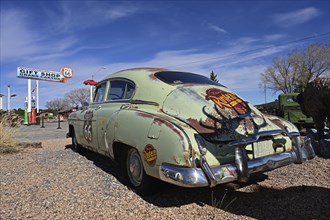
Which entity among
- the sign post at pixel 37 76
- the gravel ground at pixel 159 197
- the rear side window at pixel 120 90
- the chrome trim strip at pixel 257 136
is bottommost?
the gravel ground at pixel 159 197

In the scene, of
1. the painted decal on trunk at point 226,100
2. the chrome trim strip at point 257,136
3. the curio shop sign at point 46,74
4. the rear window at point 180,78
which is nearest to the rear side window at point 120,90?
the rear window at point 180,78

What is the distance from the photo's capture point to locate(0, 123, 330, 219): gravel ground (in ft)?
10.9

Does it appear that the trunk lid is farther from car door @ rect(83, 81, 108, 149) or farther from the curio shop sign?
the curio shop sign

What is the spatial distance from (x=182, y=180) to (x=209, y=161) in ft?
1.22

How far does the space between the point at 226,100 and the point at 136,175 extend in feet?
4.93

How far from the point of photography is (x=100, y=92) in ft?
18.3

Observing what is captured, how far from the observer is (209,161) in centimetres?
320

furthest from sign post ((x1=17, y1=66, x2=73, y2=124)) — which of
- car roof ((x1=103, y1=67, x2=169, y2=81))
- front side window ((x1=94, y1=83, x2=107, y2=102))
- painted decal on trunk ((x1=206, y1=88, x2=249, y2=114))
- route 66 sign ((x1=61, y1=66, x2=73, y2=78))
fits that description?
painted decal on trunk ((x1=206, y1=88, x2=249, y2=114))

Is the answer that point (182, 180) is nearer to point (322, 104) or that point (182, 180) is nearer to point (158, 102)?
point (158, 102)

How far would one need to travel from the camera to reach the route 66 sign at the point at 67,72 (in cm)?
3919

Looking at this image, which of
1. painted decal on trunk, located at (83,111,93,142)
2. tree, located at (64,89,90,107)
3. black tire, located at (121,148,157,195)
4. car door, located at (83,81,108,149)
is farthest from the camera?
tree, located at (64,89,90,107)

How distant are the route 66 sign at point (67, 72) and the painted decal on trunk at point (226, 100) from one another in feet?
123

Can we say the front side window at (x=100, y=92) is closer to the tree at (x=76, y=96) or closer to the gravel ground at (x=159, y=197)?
the gravel ground at (x=159, y=197)

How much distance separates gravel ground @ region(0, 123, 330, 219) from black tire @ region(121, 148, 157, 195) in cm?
10
